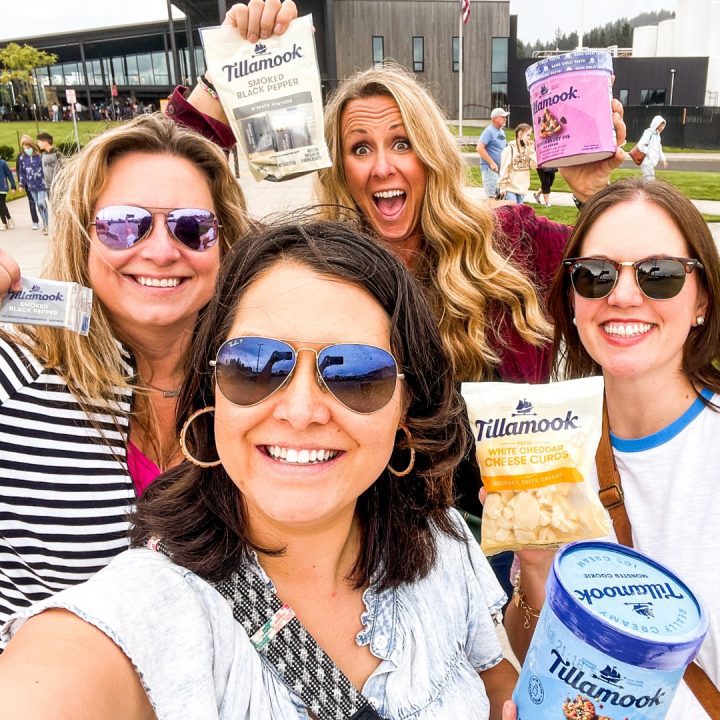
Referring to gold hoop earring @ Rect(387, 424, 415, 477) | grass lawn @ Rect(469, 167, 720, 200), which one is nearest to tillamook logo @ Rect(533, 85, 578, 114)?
gold hoop earring @ Rect(387, 424, 415, 477)

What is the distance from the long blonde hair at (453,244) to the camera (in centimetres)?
283

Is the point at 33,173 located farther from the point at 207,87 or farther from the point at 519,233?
the point at 519,233

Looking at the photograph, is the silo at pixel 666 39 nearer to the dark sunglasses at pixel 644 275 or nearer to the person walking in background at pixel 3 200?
the person walking in background at pixel 3 200

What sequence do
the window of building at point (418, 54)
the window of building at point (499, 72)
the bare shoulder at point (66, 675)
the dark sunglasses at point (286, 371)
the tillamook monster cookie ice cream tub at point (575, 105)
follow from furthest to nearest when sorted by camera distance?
the window of building at point (499, 72) → the window of building at point (418, 54) → the tillamook monster cookie ice cream tub at point (575, 105) → the dark sunglasses at point (286, 371) → the bare shoulder at point (66, 675)

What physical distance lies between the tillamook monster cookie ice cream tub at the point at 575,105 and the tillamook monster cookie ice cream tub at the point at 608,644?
7.18 feet

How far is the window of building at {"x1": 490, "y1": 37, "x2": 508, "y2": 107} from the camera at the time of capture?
37.8 metres

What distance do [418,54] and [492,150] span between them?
26552 mm

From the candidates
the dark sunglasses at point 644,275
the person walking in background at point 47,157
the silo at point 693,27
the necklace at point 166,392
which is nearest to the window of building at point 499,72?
the silo at point 693,27

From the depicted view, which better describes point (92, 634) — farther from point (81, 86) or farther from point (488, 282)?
point (81, 86)

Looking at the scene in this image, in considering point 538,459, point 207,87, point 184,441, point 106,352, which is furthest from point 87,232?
point 538,459

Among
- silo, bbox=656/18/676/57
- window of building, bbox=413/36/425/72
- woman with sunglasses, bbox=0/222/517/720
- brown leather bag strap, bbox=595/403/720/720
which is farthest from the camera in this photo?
silo, bbox=656/18/676/57

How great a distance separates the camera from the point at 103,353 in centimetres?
221

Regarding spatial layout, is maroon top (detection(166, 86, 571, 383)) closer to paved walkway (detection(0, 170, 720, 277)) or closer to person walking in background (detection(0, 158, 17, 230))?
paved walkway (detection(0, 170, 720, 277))

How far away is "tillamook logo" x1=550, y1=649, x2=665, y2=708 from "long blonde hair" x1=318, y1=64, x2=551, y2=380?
1.74 m
